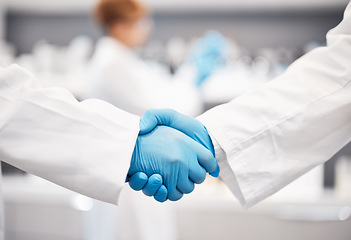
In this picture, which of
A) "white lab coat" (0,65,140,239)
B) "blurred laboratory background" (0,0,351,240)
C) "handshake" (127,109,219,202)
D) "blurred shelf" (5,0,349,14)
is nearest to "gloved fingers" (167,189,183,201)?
"handshake" (127,109,219,202)

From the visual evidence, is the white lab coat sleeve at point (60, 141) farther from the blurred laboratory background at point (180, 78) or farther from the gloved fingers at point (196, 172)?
the blurred laboratory background at point (180, 78)

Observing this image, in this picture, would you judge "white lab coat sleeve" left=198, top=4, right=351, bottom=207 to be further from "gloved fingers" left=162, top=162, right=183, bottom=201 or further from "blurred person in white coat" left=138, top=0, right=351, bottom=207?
"gloved fingers" left=162, top=162, right=183, bottom=201

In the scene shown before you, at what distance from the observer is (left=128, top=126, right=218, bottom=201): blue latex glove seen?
75cm

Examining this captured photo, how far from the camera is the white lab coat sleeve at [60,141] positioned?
71 centimetres

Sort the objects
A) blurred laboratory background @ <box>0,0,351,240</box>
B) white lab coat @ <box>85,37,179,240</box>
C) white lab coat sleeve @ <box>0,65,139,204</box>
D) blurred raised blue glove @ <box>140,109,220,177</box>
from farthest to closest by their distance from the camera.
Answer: blurred laboratory background @ <box>0,0,351,240</box> → white lab coat @ <box>85,37,179,240</box> → blurred raised blue glove @ <box>140,109,220,177</box> → white lab coat sleeve @ <box>0,65,139,204</box>

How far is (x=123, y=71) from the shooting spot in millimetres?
1525

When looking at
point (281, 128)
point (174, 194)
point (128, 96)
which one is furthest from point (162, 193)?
point (128, 96)

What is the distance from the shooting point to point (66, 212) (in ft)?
6.82

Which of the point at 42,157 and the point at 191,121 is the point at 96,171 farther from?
the point at 191,121

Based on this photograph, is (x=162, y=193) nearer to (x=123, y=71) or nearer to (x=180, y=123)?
(x=180, y=123)

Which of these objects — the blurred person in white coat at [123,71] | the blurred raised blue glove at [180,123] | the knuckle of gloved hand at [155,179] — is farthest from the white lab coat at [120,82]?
the knuckle of gloved hand at [155,179]

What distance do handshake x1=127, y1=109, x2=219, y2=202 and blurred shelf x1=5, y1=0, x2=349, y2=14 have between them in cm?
161

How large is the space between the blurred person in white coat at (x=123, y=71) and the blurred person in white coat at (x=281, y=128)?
2.30ft

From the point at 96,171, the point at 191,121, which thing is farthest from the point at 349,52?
the point at 96,171
